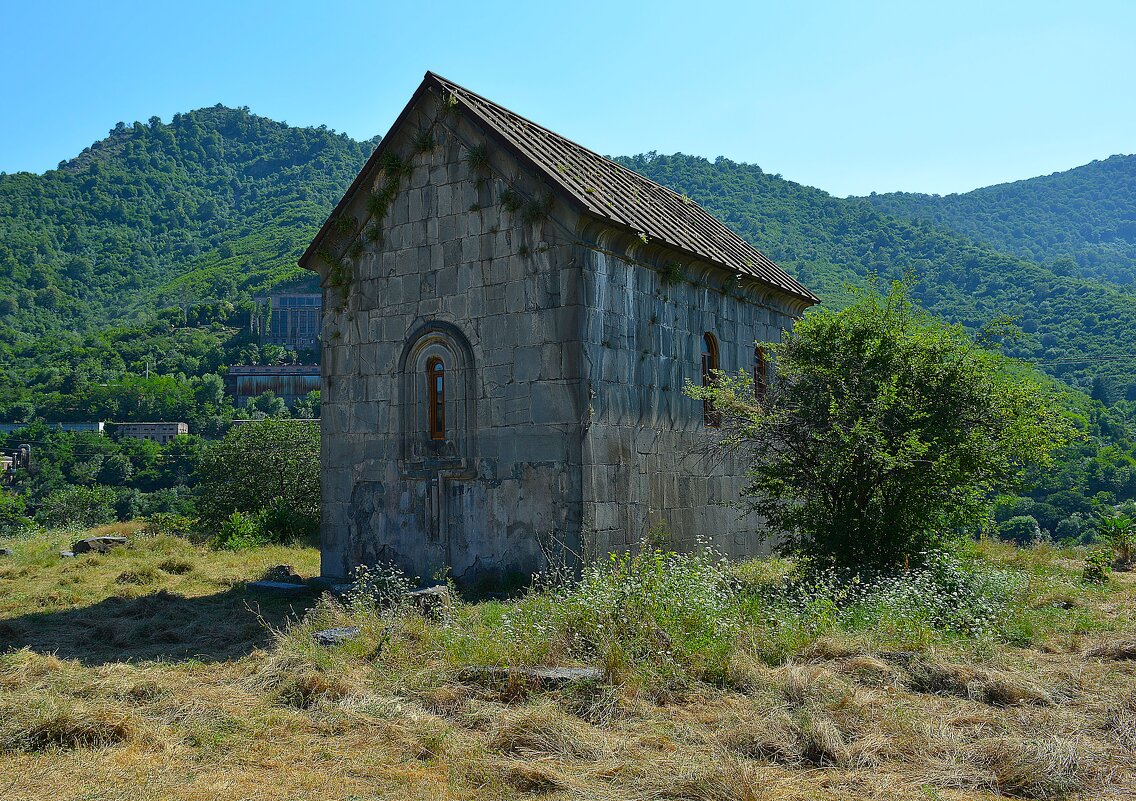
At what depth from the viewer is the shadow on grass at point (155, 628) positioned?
8984mm

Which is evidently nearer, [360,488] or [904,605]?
[904,605]

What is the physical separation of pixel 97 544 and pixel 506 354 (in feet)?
37.2

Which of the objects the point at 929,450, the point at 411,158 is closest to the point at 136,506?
the point at 411,158

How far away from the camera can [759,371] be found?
15180 millimetres

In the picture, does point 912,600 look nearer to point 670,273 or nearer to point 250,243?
point 670,273

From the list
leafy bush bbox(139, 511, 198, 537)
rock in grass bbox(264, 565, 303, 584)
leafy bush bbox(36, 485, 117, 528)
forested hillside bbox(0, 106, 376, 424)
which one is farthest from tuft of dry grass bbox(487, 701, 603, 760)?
forested hillside bbox(0, 106, 376, 424)

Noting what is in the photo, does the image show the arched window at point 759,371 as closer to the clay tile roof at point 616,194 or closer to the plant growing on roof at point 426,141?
the clay tile roof at point 616,194

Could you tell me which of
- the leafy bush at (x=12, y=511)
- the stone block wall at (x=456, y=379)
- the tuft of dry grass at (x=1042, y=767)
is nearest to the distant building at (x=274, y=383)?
the leafy bush at (x=12, y=511)

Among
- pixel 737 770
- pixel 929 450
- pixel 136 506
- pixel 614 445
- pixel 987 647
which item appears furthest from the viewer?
pixel 136 506

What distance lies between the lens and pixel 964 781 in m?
5.00

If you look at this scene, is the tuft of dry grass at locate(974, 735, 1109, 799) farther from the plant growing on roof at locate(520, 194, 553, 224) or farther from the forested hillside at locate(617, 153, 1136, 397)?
the forested hillside at locate(617, 153, 1136, 397)

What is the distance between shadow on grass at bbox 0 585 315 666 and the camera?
8984 millimetres

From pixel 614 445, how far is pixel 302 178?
119641 millimetres

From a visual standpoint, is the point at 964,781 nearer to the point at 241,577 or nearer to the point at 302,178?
the point at 241,577
